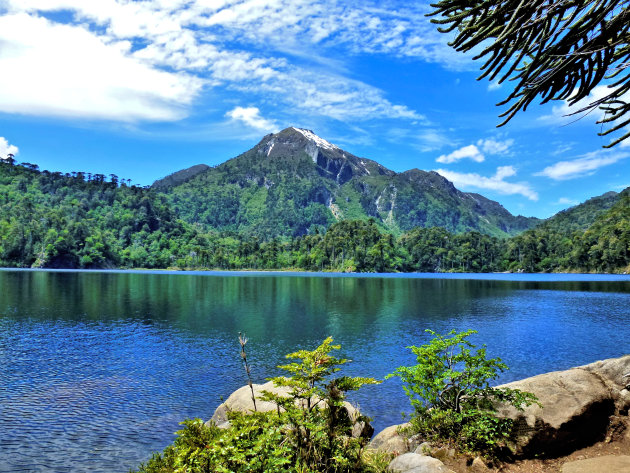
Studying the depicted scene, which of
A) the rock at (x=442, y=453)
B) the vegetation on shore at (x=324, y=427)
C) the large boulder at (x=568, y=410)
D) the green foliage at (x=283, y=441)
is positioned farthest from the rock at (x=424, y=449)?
the large boulder at (x=568, y=410)

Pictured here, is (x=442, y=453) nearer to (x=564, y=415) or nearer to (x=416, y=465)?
(x=416, y=465)

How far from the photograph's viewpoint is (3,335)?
3703 centimetres

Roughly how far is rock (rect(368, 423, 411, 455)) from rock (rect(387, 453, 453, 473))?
5.71ft

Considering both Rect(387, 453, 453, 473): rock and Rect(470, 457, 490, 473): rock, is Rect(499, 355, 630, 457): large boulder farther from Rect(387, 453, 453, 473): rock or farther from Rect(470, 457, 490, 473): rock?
Rect(387, 453, 453, 473): rock

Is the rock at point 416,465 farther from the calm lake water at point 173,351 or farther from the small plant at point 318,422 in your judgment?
the calm lake water at point 173,351

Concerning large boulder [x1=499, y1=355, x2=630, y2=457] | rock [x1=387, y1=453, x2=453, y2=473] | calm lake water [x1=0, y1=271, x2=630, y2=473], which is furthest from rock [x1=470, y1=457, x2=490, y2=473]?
calm lake water [x1=0, y1=271, x2=630, y2=473]

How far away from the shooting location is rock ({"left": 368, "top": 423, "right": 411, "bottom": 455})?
11634 millimetres

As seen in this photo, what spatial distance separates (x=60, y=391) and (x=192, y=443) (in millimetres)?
20337

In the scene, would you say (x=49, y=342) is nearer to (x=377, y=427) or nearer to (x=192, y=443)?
(x=377, y=427)

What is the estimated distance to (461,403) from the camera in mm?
11531

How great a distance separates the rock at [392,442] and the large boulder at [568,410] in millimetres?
2896

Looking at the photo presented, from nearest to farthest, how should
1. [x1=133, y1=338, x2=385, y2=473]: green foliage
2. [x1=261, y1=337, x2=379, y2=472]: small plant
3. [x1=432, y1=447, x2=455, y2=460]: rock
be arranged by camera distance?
1. [x1=133, y1=338, x2=385, y2=473]: green foliage
2. [x1=261, y1=337, x2=379, y2=472]: small plant
3. [x1=432, y1=447, x2=455, y2=460]: rock

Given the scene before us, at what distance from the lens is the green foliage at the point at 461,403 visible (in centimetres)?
1060

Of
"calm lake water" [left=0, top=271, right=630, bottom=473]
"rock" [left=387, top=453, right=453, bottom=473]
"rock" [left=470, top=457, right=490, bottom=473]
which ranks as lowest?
"calm lake water" [left=0, top=271, right=630, bottom=473]
